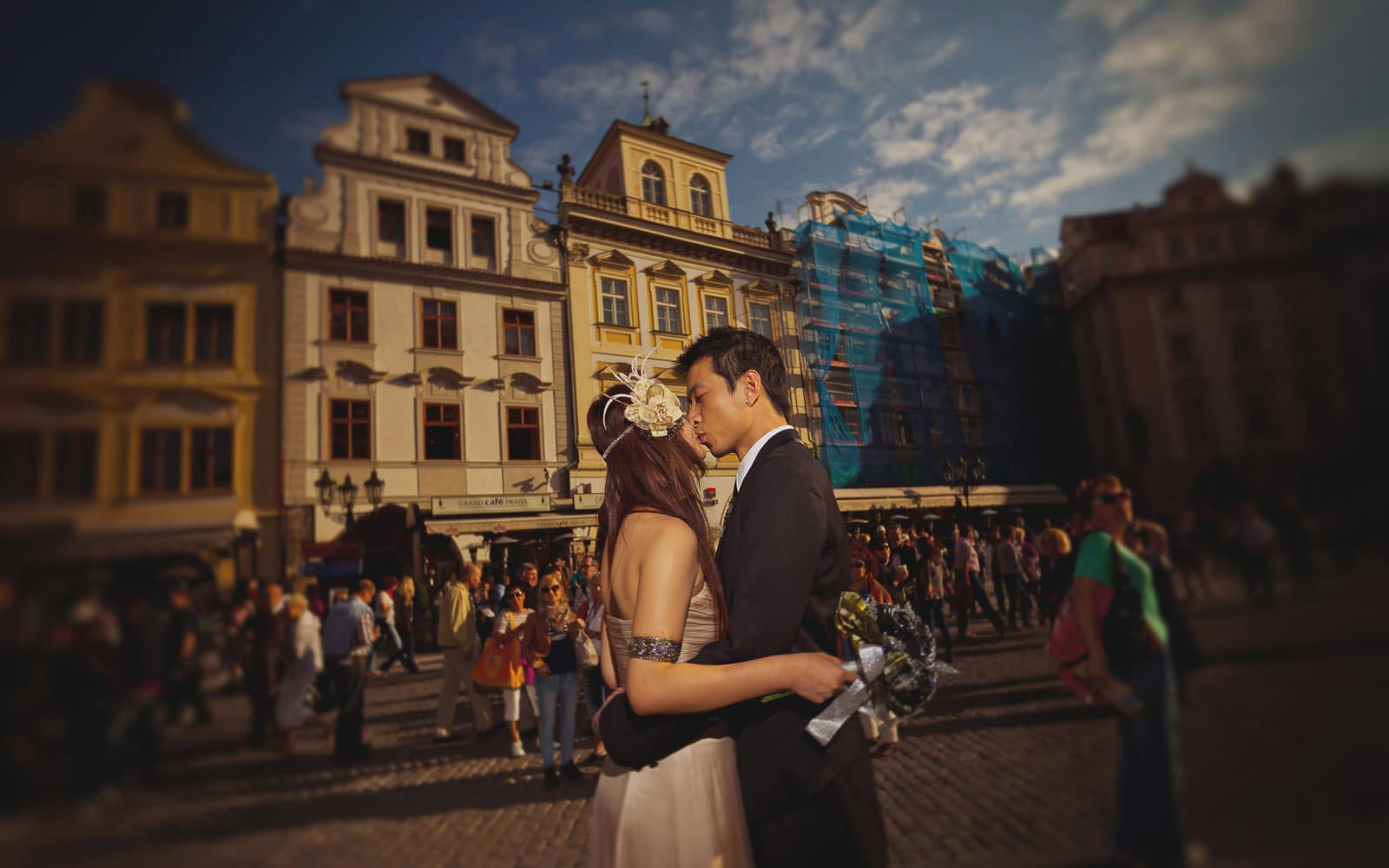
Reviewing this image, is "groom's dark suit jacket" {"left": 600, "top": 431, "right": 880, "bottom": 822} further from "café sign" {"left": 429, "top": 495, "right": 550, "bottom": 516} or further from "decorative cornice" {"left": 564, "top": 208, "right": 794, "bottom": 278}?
"decorative cornice" {"left": 564, "top": 208, "right": 794, "bottom": 278}

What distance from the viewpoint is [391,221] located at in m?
1.76

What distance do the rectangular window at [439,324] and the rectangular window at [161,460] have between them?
74 cm

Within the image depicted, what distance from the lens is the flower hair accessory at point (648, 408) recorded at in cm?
207

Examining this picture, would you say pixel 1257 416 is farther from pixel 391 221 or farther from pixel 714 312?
pixel 391 221

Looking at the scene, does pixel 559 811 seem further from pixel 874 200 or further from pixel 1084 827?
pixel 874 200

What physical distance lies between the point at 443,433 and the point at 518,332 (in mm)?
539

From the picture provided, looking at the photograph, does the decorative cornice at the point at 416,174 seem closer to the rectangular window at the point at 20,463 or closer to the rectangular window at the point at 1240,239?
the rectangular window at the point at 20,463

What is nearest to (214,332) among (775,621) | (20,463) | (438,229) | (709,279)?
(20,463)

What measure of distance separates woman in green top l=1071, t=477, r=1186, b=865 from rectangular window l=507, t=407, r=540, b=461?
6.37 ft

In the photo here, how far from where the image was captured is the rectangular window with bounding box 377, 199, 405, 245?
1.73m

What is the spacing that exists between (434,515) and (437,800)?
96cm

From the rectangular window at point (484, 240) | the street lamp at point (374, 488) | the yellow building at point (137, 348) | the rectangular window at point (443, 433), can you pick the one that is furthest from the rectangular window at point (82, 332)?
the rectangular window at point (484, 240)

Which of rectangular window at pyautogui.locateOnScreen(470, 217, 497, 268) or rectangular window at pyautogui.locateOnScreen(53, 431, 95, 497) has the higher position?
rectangular window at pyautogui.locateOnScreen(470, 217, 497, 268)

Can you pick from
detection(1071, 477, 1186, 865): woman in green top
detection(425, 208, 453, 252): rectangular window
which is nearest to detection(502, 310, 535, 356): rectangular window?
detection(425, 208, 453, 252): rectangular window
